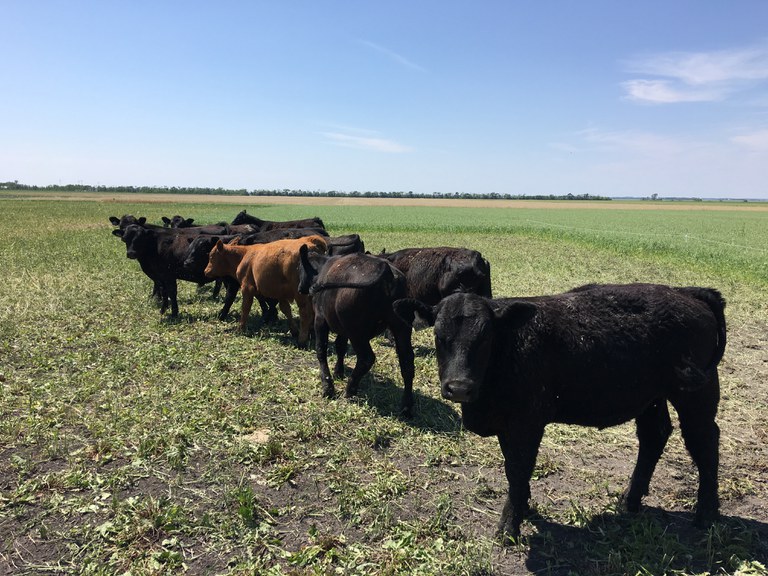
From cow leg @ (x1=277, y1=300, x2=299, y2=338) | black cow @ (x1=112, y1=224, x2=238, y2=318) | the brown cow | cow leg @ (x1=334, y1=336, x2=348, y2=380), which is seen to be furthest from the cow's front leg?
cow leg @ (x1=334, y1=336, x2=348, y2=380)

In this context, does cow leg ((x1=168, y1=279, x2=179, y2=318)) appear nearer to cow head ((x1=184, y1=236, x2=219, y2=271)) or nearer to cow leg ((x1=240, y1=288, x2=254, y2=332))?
cow head ((x1=184, y1=236, x2=219, y2=271))

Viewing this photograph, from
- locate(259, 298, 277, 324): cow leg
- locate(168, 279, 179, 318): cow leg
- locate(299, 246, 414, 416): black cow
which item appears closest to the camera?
locate(299, 246, 414, 416): black cow

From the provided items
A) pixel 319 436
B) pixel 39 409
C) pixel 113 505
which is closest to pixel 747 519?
pixel 319 436

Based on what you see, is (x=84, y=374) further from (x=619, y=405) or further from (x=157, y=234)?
(x=619, y=405)

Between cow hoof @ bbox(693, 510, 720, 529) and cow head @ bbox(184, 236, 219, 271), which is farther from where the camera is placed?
cow head @ bbox(184, 236, 219, 271)

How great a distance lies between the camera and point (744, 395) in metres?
6.94

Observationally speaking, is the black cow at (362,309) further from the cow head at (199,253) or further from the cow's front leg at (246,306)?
the cow head at (199,253)

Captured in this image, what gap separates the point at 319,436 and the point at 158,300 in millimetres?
8528

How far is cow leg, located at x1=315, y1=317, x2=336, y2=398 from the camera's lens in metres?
6.83

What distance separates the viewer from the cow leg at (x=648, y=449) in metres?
4.30

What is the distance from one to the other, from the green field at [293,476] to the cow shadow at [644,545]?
0.02 meters

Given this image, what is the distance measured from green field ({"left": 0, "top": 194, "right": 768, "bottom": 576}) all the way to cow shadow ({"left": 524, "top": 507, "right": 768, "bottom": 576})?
0.02 metres

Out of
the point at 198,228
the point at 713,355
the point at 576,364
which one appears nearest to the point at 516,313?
the point at 576,364

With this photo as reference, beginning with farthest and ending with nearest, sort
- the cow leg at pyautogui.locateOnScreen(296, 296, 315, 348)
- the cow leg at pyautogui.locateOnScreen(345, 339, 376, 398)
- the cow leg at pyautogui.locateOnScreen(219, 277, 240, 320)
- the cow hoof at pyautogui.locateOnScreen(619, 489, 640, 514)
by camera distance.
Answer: the cow leg at pyautogui.locateOnScreen(219, 277, 240, 320)
the cow leg at pyautogui.locateOnScreen(296, 296, 315, 348)
the cow leg at pyautogui.locateOnScreen(345, 339, 376, 398)
the cow hoof at pyautogui.locateOnScreen(619, 489, 640, 514)
